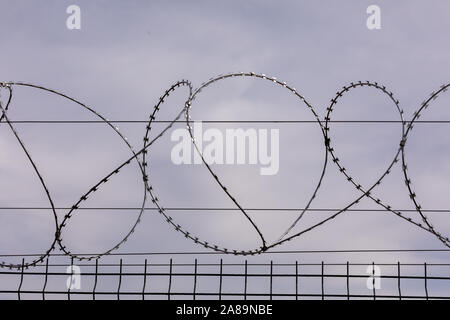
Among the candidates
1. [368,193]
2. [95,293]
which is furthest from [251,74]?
[95,293]

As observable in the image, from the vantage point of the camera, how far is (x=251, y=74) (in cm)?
1273

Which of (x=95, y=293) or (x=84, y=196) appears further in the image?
(x=95, y=293)
